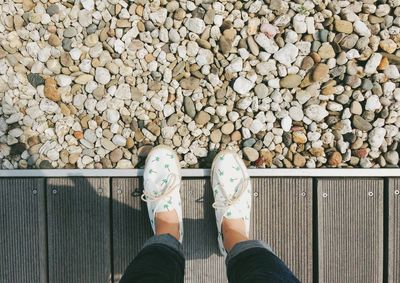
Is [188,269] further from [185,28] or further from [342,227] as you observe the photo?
[185,28]

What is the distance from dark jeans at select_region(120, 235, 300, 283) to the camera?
51.3 inches

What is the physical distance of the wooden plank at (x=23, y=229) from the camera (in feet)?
5.66

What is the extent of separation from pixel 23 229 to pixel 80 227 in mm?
223

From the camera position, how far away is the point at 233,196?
1.70 meters

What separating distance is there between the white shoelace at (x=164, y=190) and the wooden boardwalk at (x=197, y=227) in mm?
57

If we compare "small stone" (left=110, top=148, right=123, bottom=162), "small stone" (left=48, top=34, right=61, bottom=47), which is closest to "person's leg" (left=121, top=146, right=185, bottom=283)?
"small stone" (left=110, top=148, right=123, bottom=162)

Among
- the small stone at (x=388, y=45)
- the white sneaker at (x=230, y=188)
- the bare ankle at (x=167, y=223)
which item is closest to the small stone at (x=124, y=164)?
the bare ankle at (x=167, y=223)

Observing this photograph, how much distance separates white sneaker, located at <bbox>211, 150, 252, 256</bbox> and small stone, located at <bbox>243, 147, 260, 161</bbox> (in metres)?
0.03

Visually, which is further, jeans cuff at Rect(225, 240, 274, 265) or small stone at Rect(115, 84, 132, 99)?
small stone at Rect(115, 84, 132, 99)

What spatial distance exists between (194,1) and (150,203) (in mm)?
783

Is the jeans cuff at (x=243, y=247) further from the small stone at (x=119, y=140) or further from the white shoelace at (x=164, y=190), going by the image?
the small stone at (x=119, y=140)

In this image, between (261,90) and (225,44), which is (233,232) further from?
(225,44)

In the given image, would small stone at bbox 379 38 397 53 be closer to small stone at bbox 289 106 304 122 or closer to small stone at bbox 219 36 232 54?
small stone at bbox 289 106 304 122

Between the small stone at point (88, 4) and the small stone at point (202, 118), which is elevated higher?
the small stone at point (88, 4)
